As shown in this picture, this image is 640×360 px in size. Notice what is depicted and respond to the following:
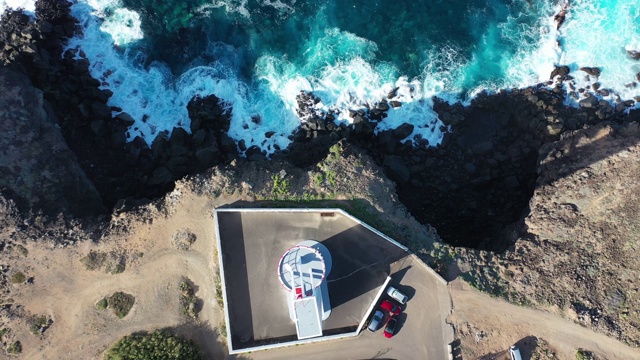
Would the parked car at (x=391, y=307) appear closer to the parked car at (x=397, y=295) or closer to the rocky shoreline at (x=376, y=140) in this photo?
the parked car at (x=397, y=295)

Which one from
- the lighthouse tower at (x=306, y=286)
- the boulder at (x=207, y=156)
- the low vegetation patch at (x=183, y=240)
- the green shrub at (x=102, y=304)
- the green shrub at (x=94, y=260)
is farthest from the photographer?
the boulder at (x=207, y=156)

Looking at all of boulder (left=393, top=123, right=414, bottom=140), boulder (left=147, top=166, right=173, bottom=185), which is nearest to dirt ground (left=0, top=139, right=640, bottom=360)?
boulder (left=147, top=166, right=173, bottom=185)

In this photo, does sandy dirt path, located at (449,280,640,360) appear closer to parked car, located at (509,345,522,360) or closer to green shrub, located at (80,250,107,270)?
parked car, located at (509,345,522,360)

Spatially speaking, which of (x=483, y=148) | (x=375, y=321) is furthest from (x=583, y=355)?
(x=483, y=148)

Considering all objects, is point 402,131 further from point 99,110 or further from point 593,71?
point 99,110

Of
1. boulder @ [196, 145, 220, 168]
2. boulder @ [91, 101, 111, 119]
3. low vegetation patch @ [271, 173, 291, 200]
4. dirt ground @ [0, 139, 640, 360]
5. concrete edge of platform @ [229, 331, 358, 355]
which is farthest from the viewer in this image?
boulder @ [91, 101, 111, 119]

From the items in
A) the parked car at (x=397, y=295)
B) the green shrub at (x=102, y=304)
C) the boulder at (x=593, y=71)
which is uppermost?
the boulder at (x=593, y=71)

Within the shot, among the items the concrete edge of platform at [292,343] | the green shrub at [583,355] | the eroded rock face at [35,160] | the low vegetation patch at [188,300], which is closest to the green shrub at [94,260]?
the eroded rock face at [35,160]
